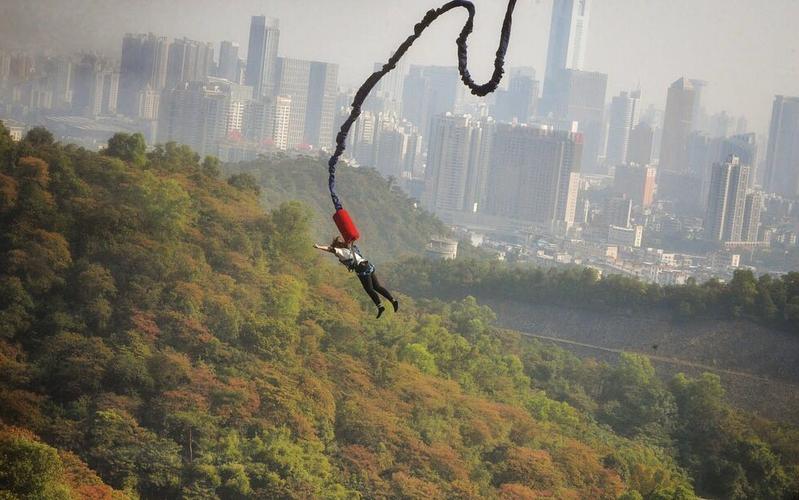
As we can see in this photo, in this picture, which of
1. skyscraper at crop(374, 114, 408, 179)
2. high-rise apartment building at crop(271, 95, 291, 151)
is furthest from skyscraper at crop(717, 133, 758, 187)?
high-rise apartment building at crop(271, 95, 291, 151)

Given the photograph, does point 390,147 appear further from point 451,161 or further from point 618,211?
point 618,211

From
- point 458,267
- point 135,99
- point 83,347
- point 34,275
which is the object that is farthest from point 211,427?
point 458,267

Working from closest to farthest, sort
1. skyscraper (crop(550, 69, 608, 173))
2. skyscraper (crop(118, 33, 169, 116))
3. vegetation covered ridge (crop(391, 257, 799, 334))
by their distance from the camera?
skyscraper (crop(118, 33, 169, 116)), vegetation covered ridge (crop(391, 257, 799, 334)), skyscraper (crop(550, 69, 608, 173))

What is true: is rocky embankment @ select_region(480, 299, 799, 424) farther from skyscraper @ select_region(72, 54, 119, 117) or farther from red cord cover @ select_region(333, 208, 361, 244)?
red cord cover @ select_region(333, 208, 361, 244)

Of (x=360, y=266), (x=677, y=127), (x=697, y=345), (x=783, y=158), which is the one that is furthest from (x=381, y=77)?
(x=677, y=127)

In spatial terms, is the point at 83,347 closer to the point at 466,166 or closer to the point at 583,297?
the point at 583,297

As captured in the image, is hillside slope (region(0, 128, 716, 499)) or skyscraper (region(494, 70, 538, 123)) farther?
skyscraper (region(494, 70, 538, 123))

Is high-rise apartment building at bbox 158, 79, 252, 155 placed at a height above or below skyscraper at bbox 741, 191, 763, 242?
above
